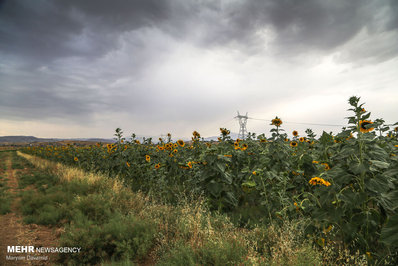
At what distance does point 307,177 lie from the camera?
5.13 m

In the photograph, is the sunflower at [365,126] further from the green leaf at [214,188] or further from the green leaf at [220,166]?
the green leaf at [214,188]

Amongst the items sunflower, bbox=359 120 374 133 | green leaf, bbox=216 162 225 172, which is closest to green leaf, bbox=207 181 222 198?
green leaf, bbox=216 162 225 172

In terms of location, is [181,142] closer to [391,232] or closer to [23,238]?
[23,238]

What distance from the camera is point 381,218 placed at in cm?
289

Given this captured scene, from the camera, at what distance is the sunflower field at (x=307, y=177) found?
2.73 metres

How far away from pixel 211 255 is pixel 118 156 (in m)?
7.72

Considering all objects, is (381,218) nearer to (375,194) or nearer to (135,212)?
(375,194)

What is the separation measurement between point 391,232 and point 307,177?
3.32 m

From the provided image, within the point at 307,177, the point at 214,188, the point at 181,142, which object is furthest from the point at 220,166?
the point at 181,142

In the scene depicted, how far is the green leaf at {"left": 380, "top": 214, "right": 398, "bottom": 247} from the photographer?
73.8 inches

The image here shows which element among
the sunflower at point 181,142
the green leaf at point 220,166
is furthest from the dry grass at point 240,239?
the sunflower at point 181,142

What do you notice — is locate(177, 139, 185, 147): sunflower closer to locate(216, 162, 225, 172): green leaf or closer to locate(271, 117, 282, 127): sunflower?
locate(216, 162, 225, 172): green leaf

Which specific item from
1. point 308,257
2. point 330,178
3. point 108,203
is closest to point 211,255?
point 308,257

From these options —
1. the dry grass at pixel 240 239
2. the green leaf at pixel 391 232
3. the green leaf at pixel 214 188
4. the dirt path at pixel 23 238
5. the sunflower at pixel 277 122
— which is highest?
the sunflower at pixel 277 122
